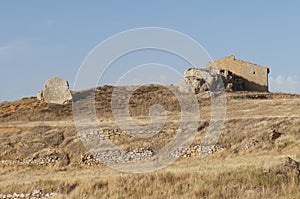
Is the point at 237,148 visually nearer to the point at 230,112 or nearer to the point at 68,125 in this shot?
the point at 230,112

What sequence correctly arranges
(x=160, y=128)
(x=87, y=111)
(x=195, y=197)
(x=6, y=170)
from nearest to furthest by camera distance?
1. (x=195, y=197)
2. (x=6, y=170)
3. (x=160, y=128)
4. (x=87, y=111)

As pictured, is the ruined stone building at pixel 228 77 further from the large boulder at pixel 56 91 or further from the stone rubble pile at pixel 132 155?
the stone rubble pile at pixel 132 155

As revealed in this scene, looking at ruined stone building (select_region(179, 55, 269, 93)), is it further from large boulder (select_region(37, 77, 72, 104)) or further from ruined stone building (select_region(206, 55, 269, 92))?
large boulder (select_region(37, 77, 72, 104))

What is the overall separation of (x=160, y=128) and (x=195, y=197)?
59.2 feet

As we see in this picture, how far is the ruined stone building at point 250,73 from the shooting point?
2036 inches

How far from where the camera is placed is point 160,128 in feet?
105

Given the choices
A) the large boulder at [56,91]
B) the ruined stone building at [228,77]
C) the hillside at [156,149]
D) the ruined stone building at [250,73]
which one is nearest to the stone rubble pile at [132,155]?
the hillside at [156,149]

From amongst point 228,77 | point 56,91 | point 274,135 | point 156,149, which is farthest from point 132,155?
point 228,77

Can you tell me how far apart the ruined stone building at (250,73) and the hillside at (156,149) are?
3.53 metres

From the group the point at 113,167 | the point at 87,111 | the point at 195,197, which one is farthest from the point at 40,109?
the point at 195,197

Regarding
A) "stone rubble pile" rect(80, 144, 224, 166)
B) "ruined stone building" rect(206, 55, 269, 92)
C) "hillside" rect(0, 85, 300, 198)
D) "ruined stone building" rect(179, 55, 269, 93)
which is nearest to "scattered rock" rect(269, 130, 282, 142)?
A: "hillside" rect(0, 85, 300, 198)

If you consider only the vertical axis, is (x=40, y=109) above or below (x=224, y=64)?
below

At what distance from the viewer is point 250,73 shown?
52.2m

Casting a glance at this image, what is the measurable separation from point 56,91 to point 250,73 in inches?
914
